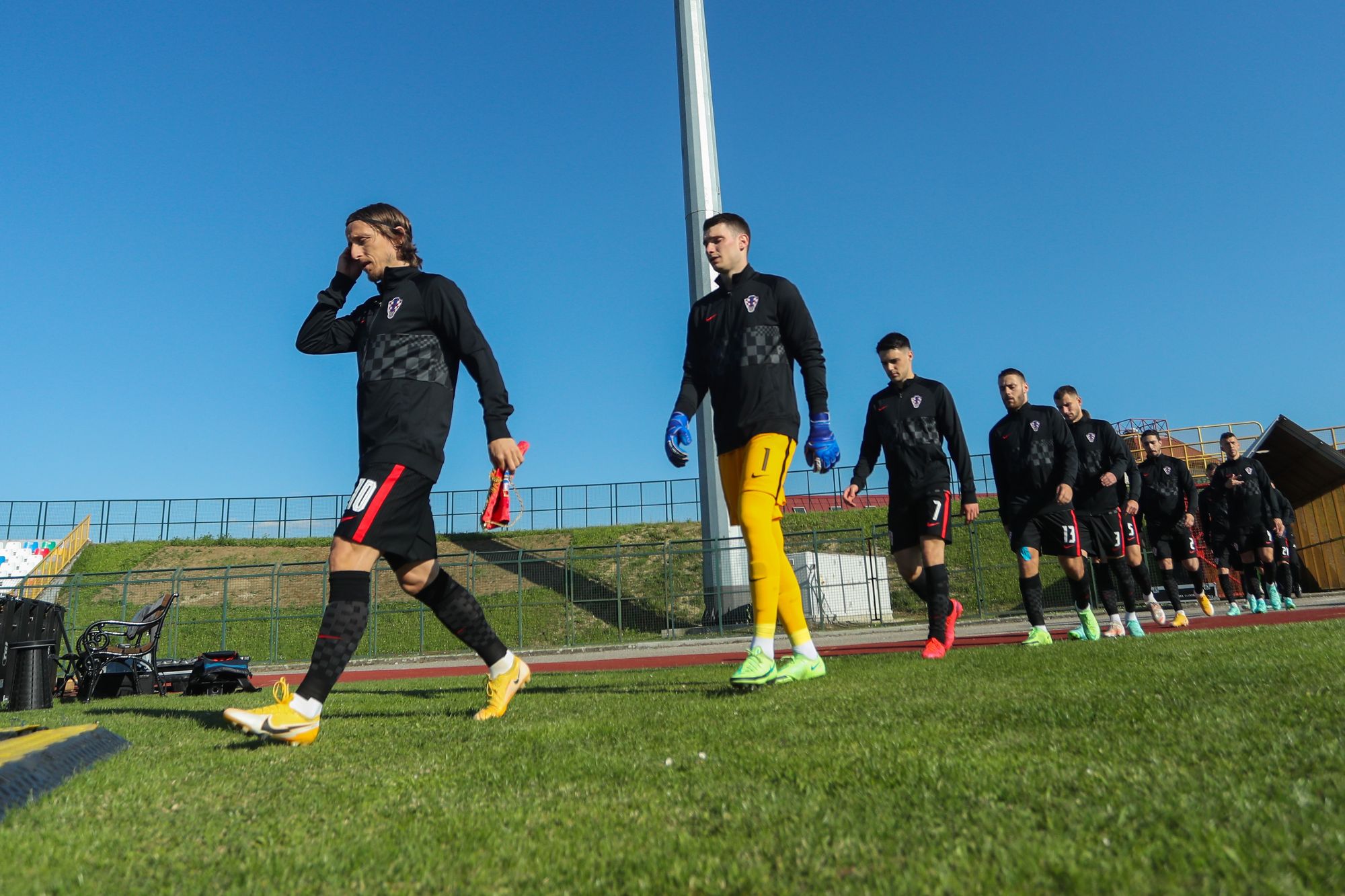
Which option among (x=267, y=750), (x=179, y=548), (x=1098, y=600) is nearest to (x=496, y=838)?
(x=267, y=750)

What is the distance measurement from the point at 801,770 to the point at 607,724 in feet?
4.05

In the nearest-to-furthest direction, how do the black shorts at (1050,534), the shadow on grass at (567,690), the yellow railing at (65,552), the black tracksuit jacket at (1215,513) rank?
the shadow on grass at (567,690), the black shorts at (1050,534), the black tracksuit jacket at (1215,513), the yellow railing at (65,552)

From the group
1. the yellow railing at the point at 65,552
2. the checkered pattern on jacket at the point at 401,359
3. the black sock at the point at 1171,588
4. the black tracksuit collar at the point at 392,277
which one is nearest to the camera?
the checkered pattern on jacket at the point at 401,359

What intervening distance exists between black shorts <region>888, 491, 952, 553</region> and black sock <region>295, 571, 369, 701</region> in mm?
4340

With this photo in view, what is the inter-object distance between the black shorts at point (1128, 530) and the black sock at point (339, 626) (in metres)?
8.37

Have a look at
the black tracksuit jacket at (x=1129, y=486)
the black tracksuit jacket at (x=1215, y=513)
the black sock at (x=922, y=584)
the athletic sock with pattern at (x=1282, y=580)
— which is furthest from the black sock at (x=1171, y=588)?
the black sock at (x=922, y=584)

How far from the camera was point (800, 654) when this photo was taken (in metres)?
4.71

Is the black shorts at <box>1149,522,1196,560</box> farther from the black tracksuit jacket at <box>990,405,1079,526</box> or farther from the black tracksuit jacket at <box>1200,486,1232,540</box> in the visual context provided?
the black tracksuit jacket at <box>990,405,1079,526</box>

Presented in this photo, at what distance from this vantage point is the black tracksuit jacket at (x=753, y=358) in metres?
4.78

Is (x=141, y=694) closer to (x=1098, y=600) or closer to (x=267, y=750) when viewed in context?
(x=267, y=750)

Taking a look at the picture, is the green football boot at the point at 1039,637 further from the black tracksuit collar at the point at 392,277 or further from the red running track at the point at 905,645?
the black tracksuit collar at the point at 392,277

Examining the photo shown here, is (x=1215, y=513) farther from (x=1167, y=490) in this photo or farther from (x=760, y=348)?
(x=760, y=348)

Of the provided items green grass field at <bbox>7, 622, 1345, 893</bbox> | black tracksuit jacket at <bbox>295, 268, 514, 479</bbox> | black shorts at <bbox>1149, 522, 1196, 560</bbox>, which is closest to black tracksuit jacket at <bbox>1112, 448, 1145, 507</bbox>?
black shorts at <bbox>1149, 522, 1196, 560</bbox>

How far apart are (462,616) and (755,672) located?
4.79 ft
